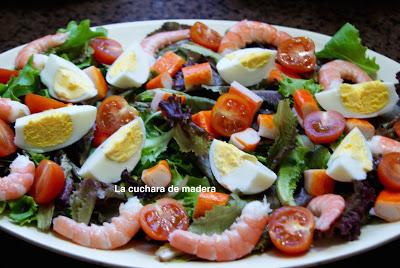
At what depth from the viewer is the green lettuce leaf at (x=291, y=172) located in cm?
227

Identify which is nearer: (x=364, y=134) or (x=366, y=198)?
(x=366, y=198)

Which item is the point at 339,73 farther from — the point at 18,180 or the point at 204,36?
the point at 18,180

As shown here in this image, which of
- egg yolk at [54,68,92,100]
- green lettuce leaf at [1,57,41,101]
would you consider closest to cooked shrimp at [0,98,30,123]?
green lettuce leaf at [1,57,41,101]

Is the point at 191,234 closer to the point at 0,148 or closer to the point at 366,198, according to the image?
the point at 366,198

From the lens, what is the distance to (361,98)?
2.63 meters

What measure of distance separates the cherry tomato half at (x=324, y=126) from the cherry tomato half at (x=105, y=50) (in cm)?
117

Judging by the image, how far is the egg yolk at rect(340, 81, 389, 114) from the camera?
2629 millimetres

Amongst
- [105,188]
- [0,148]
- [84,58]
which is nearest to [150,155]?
[105,188]

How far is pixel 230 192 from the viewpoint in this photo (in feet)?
7.73

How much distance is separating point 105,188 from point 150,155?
0.29 m

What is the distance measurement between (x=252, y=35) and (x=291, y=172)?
1082 millimetres

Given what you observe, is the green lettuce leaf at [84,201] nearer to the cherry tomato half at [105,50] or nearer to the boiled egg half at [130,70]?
the boiled egg half at [130,70]

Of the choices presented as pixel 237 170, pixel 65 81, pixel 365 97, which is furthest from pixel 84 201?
pixel 365 97

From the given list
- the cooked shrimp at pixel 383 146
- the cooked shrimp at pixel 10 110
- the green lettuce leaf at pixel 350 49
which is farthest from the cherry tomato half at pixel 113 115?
the green lettuce leaf at pixel 350 49
